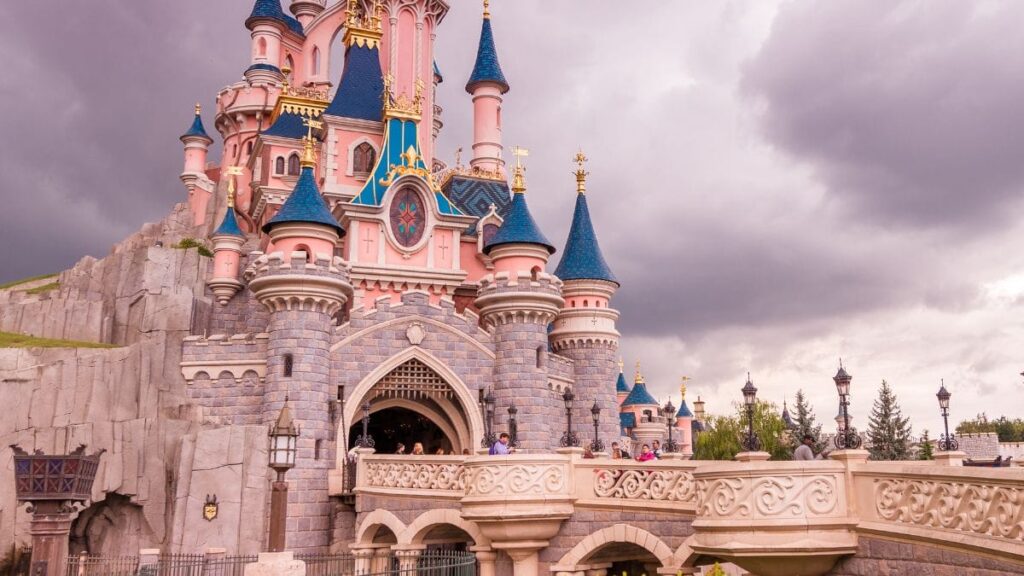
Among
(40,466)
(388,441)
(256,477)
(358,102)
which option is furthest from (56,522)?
(358,102)

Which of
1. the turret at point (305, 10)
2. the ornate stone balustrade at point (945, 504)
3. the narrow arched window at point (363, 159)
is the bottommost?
the ornate stone balustrade at point (945, 504)

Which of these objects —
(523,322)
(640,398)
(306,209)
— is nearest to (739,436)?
(640,398)

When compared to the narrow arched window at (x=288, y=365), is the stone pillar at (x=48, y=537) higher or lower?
lower

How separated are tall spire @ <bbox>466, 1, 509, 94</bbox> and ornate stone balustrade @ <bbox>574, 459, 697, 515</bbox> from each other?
82.3ft

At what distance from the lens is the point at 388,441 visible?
3238 centimetres

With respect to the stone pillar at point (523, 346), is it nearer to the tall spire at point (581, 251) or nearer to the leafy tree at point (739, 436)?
the tall spire at point (581, 251)

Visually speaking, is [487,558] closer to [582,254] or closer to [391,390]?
[391,390]

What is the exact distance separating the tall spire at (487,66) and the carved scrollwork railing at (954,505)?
30197 mm

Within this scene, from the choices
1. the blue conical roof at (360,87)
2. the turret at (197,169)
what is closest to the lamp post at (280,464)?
the blue conical roof at (360,87)

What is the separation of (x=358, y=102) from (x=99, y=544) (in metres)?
17.5

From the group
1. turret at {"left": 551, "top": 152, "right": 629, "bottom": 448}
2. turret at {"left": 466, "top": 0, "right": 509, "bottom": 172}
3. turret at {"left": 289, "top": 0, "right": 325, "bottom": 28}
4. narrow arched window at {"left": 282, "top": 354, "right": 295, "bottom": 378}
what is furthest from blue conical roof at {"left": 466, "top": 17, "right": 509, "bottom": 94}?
narrow arched window at {"left": 282, "top": 354, "right": 295, "bottom": 378}

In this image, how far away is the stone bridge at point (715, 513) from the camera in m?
9.01

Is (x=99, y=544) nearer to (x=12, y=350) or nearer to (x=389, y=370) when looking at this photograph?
(x=12, y=350)

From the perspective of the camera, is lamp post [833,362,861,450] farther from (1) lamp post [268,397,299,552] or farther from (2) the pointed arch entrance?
(2) the pointed arch entrance
